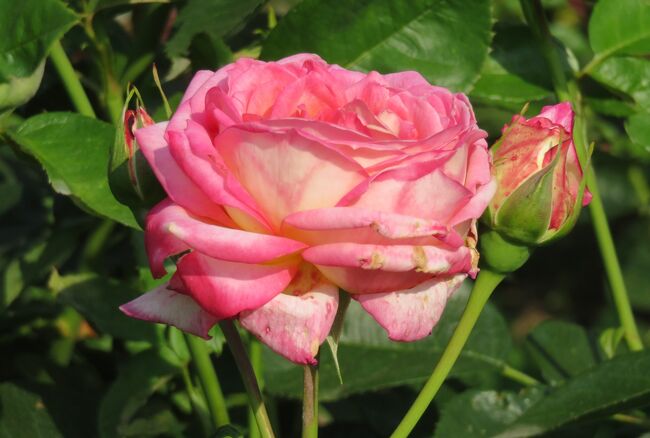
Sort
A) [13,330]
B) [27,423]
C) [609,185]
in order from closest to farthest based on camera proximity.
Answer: [27,423] < [13,330] < [609,185]

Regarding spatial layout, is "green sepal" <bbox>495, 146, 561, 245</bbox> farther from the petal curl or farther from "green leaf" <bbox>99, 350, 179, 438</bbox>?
"green leaf" <bbox>99, 350, 179, 438</bbox>

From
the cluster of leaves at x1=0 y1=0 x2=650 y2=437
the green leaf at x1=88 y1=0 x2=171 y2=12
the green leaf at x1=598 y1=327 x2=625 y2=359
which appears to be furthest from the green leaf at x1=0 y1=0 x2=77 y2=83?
the green leaf at x1=598 y1=327 x2=625 y2=359

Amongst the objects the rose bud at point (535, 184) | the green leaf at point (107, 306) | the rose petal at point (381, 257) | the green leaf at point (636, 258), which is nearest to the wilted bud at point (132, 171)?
the rose petal at point (381, 257)

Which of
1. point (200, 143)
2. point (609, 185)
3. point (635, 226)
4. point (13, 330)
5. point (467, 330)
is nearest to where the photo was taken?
point (200, 143)

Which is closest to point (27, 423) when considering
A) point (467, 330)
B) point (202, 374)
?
point (202, 374)

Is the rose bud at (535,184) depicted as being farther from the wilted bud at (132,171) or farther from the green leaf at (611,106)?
the green leaf at (611,106)

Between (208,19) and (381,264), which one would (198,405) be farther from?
(381,264)

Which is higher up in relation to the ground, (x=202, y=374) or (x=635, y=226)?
(x=202, y=374)

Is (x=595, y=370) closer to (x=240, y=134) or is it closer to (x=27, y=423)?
(x=240, y=134)
